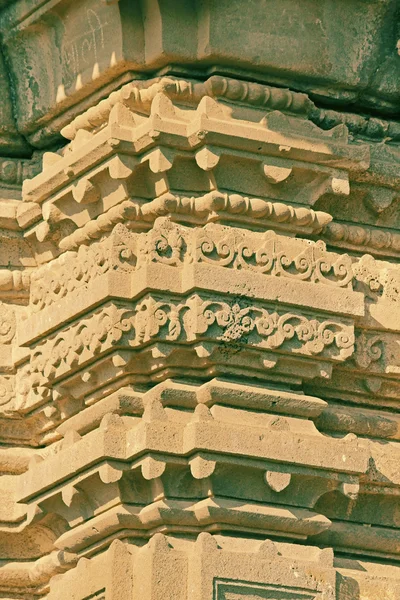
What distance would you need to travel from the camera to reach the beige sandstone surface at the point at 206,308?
1164 centimetres

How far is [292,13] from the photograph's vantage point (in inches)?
484

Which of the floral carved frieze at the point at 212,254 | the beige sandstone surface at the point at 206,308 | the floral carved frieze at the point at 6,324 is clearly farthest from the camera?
the floral carved frieze at the point at 6,324

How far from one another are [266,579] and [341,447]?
755mm

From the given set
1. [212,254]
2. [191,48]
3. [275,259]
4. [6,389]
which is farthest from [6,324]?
[191,48]

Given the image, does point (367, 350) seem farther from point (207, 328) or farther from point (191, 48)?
point (191, 48)

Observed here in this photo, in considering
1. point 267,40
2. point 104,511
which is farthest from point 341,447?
point 267,40

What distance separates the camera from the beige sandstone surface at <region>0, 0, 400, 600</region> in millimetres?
11641

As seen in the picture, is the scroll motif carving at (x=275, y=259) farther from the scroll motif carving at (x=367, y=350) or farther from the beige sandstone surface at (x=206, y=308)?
the scroll motif carving at (x=367, y=350)

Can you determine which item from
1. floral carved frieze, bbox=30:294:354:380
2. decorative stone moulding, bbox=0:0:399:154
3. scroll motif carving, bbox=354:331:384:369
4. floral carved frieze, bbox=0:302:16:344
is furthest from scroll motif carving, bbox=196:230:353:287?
floral carved frieze, bbox=0:302:16:344

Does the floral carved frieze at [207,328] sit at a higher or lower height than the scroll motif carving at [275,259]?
lower

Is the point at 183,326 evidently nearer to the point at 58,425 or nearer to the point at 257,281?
the point at 257,281

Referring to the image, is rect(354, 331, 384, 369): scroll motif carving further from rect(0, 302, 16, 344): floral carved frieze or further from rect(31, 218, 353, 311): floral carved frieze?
rect(0, 302, 16, 344): floral carved frieze

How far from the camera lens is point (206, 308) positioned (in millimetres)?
11703

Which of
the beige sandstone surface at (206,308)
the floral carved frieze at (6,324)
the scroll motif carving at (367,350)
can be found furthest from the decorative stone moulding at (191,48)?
the scroll motif carving at (367,350)
